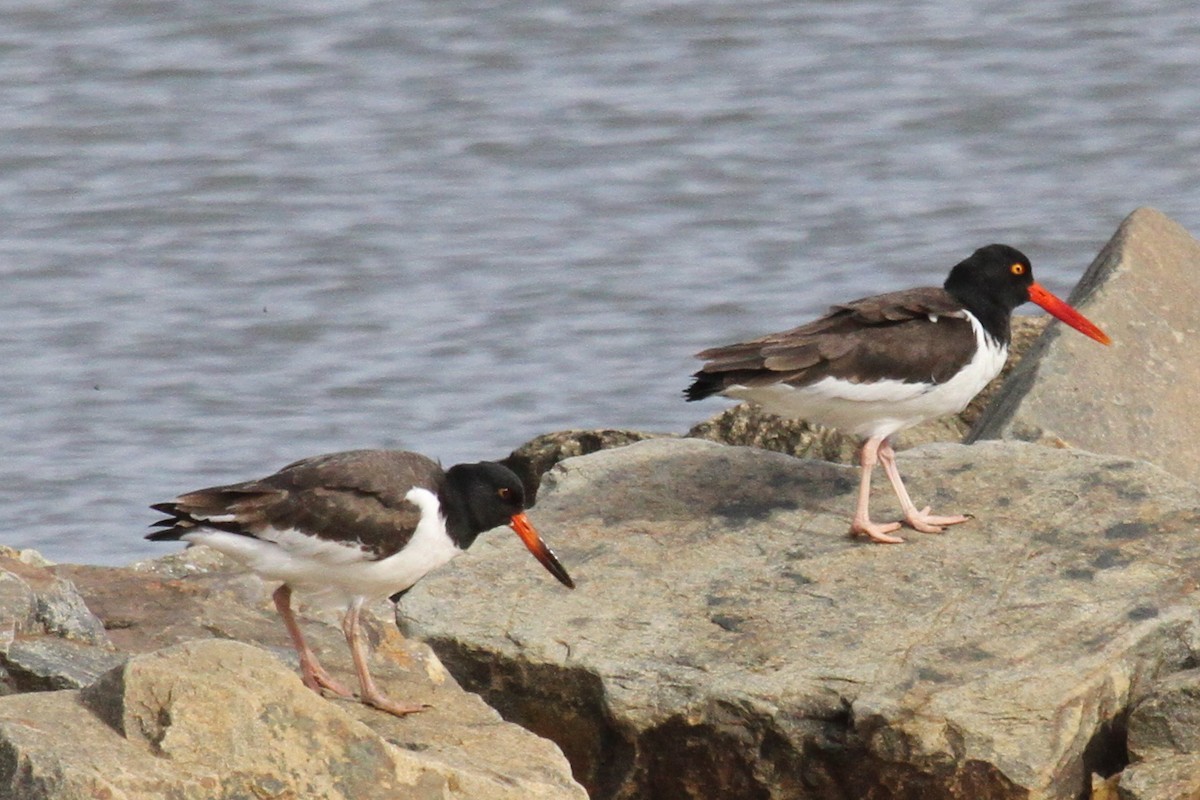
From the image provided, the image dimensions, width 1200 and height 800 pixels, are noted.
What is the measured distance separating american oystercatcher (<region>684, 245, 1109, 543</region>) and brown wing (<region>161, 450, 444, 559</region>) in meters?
1.52

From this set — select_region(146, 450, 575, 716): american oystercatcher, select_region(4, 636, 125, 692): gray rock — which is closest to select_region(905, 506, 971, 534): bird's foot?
select_region(146, 450, 575, 716): american oystercatcher

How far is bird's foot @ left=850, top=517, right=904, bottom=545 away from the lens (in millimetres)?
6973

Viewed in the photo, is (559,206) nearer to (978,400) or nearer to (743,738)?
(978,400)

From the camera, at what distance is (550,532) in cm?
716

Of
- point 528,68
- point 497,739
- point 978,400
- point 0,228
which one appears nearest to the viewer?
point 497,739

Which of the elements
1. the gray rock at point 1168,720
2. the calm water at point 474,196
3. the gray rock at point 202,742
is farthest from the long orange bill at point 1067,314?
the gray rock at point 202,742

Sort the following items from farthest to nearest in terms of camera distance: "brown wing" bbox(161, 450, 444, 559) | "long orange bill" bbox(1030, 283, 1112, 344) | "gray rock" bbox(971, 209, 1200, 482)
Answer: "gray rock" bbox(971, 209, 1200, 482), "long orange bill" bbox(1030, 283, 1112, 344), "brown wing" bbox(161, 450, 444, 559)

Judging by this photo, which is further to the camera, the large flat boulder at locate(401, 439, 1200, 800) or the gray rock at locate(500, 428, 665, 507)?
the gray rock at locate(500, 428, 665, 507)

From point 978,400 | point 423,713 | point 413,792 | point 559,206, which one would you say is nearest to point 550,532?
point 423,713

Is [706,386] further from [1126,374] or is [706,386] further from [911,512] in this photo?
[1126,374]

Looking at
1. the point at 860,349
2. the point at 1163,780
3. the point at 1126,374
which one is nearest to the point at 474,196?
the point at 1126,374

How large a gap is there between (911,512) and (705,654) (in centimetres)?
127

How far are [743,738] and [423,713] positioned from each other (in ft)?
3.31

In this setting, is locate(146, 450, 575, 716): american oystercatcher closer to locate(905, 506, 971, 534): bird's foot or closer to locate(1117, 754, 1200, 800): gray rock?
locate(905, 506, 971, 534): bird's foot
